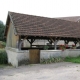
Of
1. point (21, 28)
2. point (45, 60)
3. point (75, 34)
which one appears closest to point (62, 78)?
point (45, 60)

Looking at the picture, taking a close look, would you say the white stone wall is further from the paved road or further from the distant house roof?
the paved road

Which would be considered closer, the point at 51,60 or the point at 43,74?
the point at 43,74

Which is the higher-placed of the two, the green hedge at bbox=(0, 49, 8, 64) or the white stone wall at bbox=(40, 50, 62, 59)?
the white stone wall at bbox=(40, 50, 62, 59)

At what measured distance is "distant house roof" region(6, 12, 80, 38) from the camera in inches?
687

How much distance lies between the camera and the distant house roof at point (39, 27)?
1745cm

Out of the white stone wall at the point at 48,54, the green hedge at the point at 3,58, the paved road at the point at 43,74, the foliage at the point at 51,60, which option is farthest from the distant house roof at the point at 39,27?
the paved road at the point at 43,74

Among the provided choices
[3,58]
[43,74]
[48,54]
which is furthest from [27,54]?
[43,74]

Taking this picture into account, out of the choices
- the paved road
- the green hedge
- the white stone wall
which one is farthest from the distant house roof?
the paved road

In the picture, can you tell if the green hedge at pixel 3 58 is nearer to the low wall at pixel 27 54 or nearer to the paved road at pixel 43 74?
the low wall at pixel 27 54

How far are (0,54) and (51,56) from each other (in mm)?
6024

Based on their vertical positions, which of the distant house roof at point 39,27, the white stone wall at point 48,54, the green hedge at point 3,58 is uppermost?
the distant house roof at point 39,27

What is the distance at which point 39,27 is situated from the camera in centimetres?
1888

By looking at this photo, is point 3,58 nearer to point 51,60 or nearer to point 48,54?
point 48,54

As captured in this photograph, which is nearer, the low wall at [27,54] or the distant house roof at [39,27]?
the low wall at [27,54]
